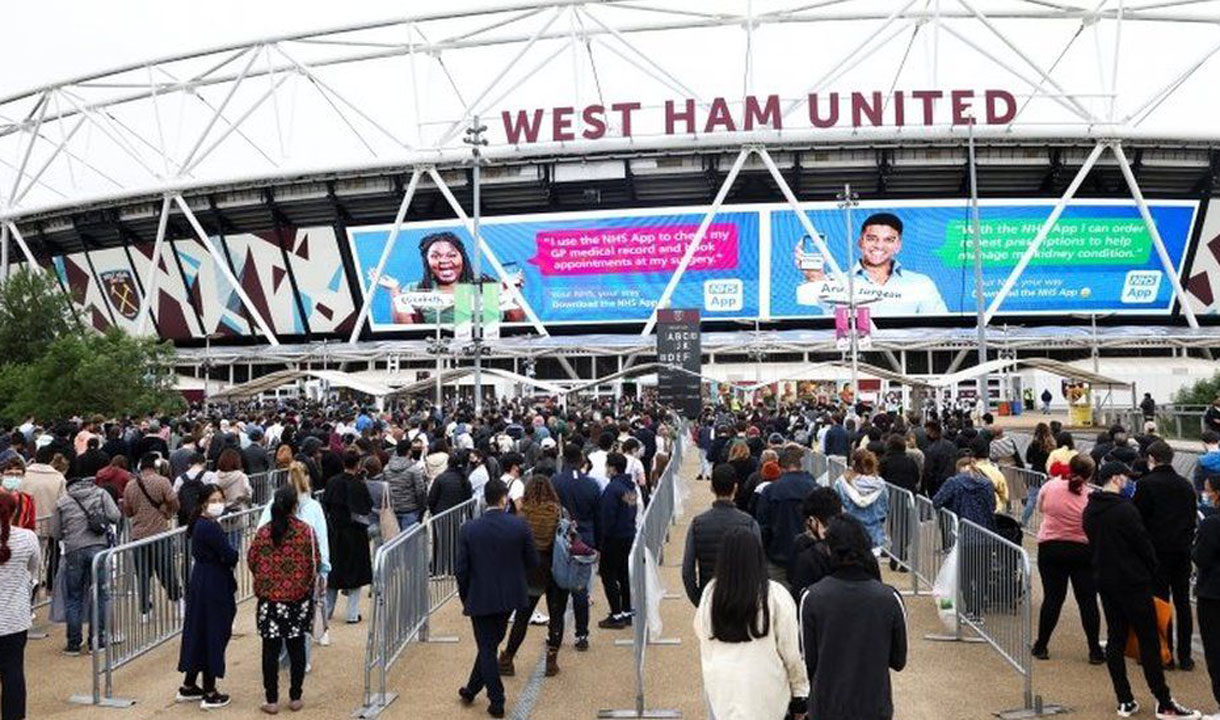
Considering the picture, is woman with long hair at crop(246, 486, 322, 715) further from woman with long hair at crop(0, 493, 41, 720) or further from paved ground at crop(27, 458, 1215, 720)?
woman with long hair at crop(0, 493, 41, 720)

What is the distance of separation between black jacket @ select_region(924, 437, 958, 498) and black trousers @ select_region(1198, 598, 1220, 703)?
20.8ft

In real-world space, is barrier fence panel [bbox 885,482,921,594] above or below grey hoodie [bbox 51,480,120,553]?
below

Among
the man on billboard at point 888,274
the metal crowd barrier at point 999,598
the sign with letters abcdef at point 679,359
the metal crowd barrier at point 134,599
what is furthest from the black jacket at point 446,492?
the man on billboard at point 888,274

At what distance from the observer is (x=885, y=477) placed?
1355cm

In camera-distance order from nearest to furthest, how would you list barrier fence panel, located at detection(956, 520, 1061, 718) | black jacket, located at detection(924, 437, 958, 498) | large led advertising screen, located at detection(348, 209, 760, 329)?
barrier fence panel, located at detection(956, 520, 1061, 718) → black jacket, located at detection(924, 437, 958, 498) → large led advertising screen, located at detection(348, 209, 760, 329)

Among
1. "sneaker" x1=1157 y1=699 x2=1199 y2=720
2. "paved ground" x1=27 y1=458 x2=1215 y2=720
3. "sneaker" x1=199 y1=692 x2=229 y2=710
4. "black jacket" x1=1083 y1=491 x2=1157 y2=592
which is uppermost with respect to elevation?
"black jacket" x1=1083 y1=491 x2=1157 y2=592

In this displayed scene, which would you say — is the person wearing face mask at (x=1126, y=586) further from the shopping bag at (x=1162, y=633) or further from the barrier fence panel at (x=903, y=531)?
the barrier fence panel at (x=903, y=531)

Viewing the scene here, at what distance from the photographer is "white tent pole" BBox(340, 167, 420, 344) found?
5600cm

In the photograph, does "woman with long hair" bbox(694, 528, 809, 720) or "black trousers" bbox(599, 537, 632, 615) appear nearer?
"woman with long hair" bbox(694, 528, 809, 720)

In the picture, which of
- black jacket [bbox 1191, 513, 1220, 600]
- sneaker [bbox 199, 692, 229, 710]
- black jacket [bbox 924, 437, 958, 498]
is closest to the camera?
black jacket [bbox 1191, 513, 1220, 600]

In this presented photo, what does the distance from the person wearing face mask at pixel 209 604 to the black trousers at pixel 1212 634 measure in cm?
692

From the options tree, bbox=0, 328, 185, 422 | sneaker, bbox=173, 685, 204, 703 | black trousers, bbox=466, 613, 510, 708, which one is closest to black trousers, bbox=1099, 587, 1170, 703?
black trousers, bbox=466, 613, 510, 708

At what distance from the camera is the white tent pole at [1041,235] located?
5322cm

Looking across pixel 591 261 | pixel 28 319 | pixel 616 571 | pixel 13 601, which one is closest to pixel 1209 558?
pixel 616 571
